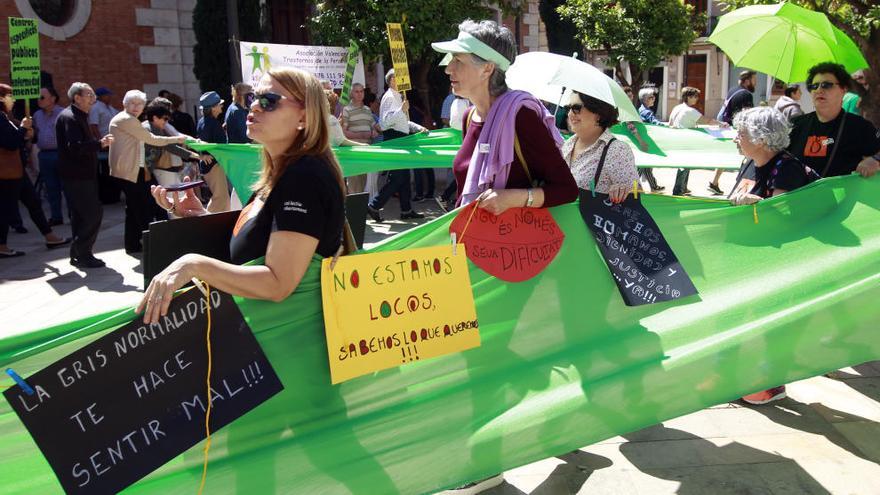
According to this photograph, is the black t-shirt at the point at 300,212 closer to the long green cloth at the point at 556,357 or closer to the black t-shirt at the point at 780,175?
the long green cloth at the point at 556,357

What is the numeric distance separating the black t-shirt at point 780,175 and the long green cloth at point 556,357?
0.14 m

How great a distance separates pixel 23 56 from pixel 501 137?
8.13 meters

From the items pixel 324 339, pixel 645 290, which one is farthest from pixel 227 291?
pixel 645 290

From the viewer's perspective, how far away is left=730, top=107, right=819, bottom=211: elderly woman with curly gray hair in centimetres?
409

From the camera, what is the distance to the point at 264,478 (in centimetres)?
250

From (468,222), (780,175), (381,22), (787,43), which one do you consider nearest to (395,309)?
(468,222)

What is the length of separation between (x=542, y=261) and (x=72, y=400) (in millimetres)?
1837

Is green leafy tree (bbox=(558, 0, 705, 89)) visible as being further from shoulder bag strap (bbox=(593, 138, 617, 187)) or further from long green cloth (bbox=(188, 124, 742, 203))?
shoulder bag strap (bbox=(593, 138, 617, 187))

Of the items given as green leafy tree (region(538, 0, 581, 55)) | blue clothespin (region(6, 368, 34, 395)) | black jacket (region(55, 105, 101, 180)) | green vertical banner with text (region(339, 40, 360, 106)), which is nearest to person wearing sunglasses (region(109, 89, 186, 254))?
black jacket (region(55, 105, 101, 180))

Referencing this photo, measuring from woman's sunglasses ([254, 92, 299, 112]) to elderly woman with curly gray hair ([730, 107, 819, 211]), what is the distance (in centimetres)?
255

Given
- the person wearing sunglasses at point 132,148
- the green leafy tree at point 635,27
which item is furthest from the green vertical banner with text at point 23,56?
the green leafy tree at point 635,27

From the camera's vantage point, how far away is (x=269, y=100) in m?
2.53

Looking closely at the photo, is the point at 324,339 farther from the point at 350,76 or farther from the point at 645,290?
the point at 350,76

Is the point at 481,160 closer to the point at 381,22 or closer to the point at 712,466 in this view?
the point at 712,466
